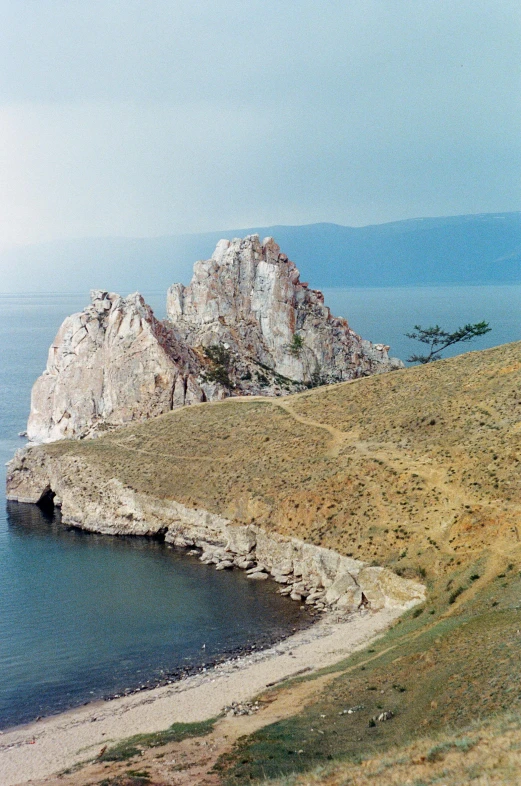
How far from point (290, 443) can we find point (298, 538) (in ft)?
42.5

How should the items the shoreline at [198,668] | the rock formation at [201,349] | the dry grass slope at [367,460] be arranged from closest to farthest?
the shoreline at [198,668] < the dry grass slope at [367,460] < the rock formation at [201,349]

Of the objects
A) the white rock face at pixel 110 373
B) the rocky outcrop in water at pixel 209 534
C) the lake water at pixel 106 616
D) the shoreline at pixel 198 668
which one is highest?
the white rock face at pixel 110 373

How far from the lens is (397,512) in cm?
5047

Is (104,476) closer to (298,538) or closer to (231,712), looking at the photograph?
(298,538)

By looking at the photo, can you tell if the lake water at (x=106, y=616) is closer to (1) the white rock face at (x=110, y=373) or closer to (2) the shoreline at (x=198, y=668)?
(2) the shoreline at (x=198, y=668)

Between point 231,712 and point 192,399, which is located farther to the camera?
point 192,399

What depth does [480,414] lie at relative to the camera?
189 feet

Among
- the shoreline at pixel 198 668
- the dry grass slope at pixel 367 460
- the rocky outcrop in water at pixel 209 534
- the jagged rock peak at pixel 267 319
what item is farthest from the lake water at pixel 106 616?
the jagged rock peak at pixel 267 319

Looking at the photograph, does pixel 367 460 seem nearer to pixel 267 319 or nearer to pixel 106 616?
pixel 106 616

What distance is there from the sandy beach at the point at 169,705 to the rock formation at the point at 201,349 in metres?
60.1

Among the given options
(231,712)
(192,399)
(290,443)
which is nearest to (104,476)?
(290,443)

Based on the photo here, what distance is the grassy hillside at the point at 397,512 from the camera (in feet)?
78.1

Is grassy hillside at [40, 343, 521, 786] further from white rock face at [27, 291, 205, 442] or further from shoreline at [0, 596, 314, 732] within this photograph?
white rock face at [27, 291, 205, 442]

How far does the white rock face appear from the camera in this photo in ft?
328
